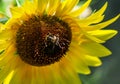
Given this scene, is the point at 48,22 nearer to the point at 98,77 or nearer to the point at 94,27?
the point at 94,27

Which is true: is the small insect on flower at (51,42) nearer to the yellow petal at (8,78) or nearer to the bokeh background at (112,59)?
the yellow petal at (8,78)

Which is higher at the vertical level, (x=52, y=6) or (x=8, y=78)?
(x=52, y=6)

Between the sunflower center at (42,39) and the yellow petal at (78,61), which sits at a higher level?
the sunflower center at (42,39)

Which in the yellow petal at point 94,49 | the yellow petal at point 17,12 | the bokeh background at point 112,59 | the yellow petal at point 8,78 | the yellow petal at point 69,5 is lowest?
the bokeh background at point 112,59

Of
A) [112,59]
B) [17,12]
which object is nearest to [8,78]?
[17,12]

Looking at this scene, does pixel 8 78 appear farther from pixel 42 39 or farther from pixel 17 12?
pixel 17 12

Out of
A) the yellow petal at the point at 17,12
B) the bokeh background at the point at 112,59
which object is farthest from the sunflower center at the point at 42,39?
the bokeh background at the point at 112,59

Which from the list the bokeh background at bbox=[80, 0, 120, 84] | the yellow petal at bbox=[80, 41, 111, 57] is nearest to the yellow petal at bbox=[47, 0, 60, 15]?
the yellow petal at bbox=[80, 41, 111, 57]
